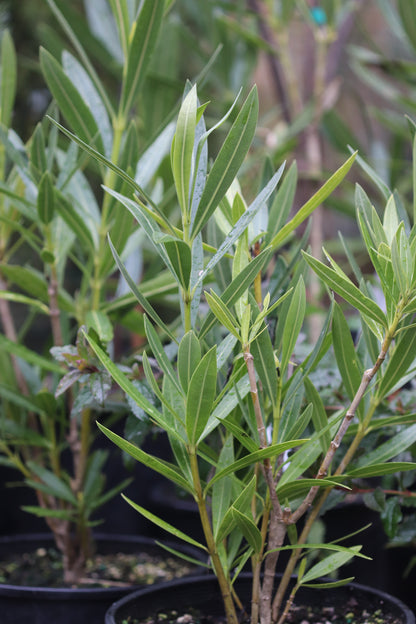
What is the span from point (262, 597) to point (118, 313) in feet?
1.33

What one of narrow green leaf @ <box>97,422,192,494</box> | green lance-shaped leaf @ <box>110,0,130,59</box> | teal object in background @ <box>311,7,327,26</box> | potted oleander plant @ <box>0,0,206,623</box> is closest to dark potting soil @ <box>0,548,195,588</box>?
potted oleander plant @ <box>0,0,206,623</box>

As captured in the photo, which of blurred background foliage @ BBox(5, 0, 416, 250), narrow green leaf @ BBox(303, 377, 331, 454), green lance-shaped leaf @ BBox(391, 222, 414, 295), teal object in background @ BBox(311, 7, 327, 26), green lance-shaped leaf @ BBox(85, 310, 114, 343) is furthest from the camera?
teal object in background @ BBox(311, 7, 327, 26)

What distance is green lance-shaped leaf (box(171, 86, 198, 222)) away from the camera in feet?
1.59

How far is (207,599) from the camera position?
2.28 feet

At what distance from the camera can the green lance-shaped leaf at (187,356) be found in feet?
1.60

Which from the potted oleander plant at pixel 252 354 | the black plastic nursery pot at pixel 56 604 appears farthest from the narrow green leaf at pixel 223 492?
the black plastic nursery pot at pixel 56 604

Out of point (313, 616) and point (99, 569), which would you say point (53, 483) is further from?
point (313, 616)

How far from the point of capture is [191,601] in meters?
0.69

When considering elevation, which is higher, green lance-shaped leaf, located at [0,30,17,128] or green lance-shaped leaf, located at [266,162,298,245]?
green lance-shaped leaf, located at [0,30,17,128]

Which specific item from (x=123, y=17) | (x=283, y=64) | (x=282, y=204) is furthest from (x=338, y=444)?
(x=283, y=64)

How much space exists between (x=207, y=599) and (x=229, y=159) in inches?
18.3

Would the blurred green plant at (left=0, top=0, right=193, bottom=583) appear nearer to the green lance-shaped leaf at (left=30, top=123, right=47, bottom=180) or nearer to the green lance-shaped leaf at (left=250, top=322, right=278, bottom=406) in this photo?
the green lance-shaped leaf at (left=30, top=123, right=47, bottom=180)

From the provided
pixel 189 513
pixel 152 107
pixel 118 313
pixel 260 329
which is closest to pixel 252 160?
→ pixel 152 107

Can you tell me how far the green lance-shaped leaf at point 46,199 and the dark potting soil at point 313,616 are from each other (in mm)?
430
